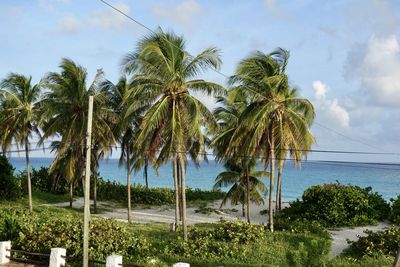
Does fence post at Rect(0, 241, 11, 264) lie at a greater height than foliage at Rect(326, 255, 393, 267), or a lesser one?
greater

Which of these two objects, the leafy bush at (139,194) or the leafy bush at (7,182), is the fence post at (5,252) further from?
the leafy bush at (139,194)

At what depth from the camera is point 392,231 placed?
17.1m

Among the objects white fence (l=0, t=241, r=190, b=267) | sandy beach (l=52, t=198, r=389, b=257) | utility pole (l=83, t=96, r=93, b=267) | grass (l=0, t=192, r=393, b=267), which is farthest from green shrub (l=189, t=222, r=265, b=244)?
sandy beach (l=52, t=198, r=389, b=257)

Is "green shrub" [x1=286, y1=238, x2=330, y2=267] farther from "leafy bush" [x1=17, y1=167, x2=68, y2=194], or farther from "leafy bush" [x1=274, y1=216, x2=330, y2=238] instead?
"leafy bush" [x1=17, y1=167, x2=68, y2=194]

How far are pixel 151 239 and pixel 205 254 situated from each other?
276 centimetres

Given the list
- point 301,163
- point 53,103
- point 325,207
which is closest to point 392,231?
point 301,163

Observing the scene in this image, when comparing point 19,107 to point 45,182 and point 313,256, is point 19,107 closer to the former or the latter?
point 45,182

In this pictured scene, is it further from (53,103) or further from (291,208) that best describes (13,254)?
(291,208)

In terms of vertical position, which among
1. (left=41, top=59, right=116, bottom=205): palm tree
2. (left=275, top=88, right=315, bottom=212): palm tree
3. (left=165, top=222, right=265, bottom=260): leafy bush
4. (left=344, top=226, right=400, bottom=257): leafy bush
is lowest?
(left=344, top=226, right=400, bottom=257): leafy bush

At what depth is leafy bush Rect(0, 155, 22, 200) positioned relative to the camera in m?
29.5

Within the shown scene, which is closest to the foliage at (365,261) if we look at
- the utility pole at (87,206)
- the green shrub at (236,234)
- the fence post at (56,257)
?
the green shrub at (236,234)

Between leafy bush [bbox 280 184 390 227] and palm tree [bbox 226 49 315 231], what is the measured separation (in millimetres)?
4850

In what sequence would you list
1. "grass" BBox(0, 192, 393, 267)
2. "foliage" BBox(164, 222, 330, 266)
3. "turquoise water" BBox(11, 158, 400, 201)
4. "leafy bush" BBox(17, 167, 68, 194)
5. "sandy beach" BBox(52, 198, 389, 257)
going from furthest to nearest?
"turquoise water" BBox(11, 158, 400, 201)
"leafy bush" BBox(17, 167, 68, 194)
"sandy beach" BBox(52, 198, 389, 257)
"foliage" BBox(164, 222, 330, 266)
"grass" BBox(0, 192, 393, 267)

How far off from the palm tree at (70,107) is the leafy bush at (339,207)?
10.1 m
